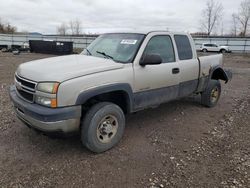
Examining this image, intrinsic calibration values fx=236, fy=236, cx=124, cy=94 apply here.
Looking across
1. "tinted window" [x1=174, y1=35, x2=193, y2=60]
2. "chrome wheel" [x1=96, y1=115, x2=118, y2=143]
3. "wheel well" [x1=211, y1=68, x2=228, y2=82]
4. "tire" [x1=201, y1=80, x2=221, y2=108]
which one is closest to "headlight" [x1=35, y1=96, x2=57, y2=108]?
"chrome wheel" [x1=96, y1=115, x2=118, y2=143]

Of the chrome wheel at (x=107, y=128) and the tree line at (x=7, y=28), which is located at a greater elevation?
the tree line at (x=7, y=28)

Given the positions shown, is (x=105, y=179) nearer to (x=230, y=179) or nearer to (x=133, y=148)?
(x=133, y=148)

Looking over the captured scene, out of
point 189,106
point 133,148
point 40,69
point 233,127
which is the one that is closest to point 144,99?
point 133,148

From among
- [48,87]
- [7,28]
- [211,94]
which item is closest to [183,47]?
[211,94]

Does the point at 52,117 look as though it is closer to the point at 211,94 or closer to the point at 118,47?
the point at 118,47

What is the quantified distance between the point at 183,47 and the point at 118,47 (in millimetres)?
1582

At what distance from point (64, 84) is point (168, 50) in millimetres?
2374

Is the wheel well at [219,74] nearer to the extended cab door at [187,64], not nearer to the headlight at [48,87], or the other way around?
the extended cab door at [187,64]

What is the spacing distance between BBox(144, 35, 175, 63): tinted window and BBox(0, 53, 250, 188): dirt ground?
53.4 inches

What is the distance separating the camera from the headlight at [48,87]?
9.82 feet

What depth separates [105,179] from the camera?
2.99 m

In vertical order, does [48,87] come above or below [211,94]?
above

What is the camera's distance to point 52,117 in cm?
300

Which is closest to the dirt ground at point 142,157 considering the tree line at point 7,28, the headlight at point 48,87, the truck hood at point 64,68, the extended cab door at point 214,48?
the headlight at point 48,87
